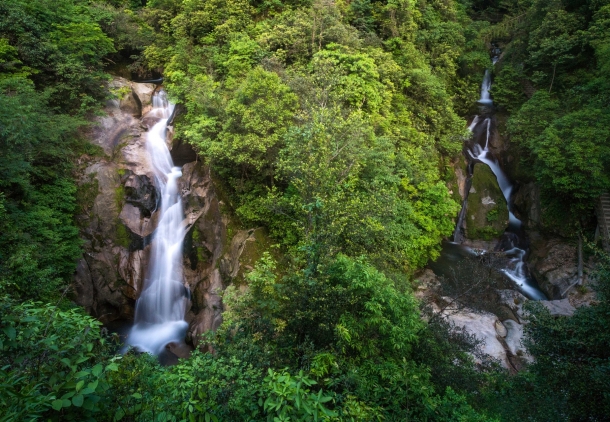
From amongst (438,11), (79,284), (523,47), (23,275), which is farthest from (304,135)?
(523,47)

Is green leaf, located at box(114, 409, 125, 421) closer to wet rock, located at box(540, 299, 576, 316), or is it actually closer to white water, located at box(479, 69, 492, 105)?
wet rock, located at box(540, 299, 576, 316)

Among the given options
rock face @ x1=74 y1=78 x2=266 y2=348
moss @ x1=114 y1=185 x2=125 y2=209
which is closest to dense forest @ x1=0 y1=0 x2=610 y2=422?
rock face @ x1=74 y1=78 x2=266 y2=348

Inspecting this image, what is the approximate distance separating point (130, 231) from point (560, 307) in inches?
739

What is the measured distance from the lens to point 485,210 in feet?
59.1

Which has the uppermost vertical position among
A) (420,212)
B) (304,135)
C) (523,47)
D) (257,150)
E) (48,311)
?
(523,47)

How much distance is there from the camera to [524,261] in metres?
17.0

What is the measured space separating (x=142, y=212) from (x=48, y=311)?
11688 mm

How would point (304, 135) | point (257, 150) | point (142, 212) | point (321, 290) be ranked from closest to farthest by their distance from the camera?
point (321, 290)
point (304, 135)
point (257, 150)
point (142, 212)

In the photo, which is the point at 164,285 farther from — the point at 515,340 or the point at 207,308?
the point at 515,340

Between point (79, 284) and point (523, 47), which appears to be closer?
point (79, 284)

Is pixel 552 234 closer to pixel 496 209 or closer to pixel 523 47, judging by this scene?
pixel 496 209

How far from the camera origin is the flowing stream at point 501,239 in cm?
1603

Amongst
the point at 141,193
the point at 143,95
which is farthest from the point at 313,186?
the point at 143,95

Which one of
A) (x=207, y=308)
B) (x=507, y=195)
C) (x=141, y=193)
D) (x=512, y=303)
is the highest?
(x=507, y=195)
